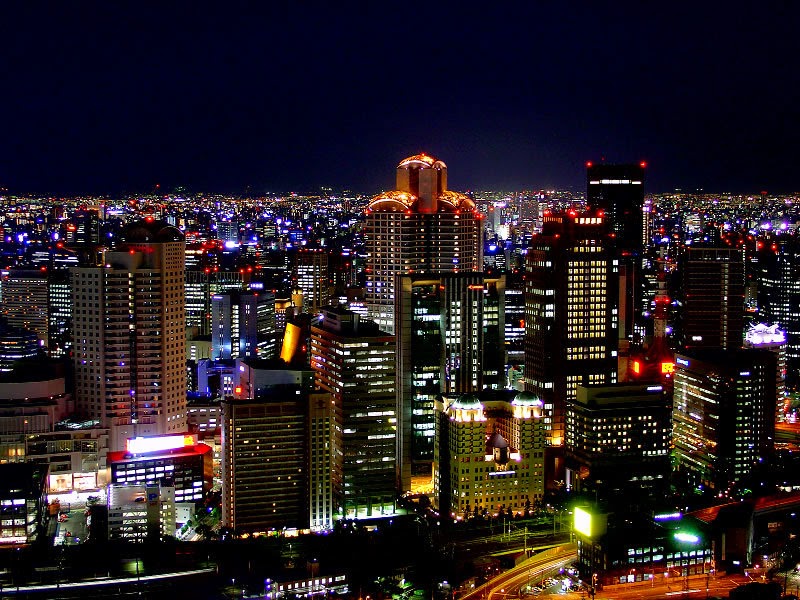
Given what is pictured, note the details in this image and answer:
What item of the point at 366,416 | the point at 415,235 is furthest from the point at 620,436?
the point at 415,235

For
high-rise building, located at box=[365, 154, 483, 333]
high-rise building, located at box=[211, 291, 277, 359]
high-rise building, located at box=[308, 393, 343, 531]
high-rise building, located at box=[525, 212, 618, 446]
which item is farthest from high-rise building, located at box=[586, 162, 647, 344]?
high-rise building, located at box=[308, 393, 343, 531]

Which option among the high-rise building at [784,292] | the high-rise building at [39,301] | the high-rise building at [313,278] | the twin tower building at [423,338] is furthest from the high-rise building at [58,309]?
the high-rise building at [784,292]

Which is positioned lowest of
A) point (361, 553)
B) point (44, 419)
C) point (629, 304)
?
point (361, 553)

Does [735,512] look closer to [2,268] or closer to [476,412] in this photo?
[476,412]

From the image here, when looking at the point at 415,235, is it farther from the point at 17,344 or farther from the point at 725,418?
the point at 17,344

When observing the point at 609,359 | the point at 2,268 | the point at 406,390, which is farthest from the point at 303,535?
the point at 2,268

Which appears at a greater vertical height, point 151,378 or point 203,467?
point 151,378
